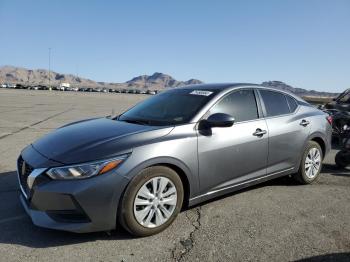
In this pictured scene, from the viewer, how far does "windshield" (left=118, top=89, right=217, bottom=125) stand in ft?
15.7

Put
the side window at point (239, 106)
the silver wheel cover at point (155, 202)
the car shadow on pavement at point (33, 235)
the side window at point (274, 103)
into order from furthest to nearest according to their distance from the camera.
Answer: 1. the side window at point (274, 103)
2. the side window at point (239, 106)
3. the silver wheel cover at point (155, 202)
4. the car shadow on pavement at point (33, 235)

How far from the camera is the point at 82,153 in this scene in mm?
3947

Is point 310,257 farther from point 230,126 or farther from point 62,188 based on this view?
point 62,188

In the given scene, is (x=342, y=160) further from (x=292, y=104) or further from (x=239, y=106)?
(x=239, y=106)

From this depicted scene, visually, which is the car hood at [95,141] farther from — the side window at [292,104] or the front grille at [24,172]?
the side window at [292,104]

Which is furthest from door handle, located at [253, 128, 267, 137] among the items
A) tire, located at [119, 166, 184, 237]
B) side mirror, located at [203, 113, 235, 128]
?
tire, located at [119, 166, 184, 237]

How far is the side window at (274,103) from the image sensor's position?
561 centimetres

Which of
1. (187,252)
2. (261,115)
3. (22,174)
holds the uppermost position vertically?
(261,115)

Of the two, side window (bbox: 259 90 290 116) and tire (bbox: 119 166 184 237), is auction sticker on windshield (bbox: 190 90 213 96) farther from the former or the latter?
tire (bbox: 119 166 184 237)

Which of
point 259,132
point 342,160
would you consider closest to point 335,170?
point 342,160

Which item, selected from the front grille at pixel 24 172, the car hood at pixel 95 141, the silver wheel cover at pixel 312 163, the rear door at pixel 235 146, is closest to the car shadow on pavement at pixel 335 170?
the silver wheel cover at pixel 312 163

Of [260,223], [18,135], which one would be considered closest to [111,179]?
[260,223]

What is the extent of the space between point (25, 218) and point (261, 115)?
3256mm

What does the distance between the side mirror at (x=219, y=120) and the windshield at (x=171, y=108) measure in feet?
0.76
